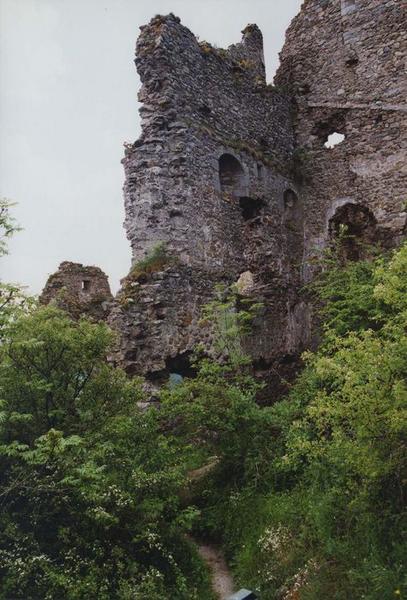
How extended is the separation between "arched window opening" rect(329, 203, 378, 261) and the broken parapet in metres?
6.51

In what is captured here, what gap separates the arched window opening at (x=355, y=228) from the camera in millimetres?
15094

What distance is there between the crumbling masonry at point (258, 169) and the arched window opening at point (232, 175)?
0.03 m

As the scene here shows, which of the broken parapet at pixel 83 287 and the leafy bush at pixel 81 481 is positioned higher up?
the broken parapet at pixel 83 287

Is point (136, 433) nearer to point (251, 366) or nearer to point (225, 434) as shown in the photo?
point (225, 434)

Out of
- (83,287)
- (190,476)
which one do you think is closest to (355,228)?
(83,287)

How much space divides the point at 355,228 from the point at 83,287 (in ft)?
26.1

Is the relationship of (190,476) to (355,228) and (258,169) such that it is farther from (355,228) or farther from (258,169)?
(355,228)

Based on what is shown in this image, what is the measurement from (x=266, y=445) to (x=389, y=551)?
3.25 meters

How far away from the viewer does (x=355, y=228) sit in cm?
1557

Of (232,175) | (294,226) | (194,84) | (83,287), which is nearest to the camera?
(194,84)

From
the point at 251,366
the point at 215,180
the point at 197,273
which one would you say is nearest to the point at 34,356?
the point at 197,273

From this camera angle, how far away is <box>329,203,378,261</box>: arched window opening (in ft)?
49.5

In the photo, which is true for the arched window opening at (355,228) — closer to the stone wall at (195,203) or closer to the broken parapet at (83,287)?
the stone wall at (195,203)

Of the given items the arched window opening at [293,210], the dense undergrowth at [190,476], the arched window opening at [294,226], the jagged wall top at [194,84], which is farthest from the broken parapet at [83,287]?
the dense undergrowth at [190,476]
